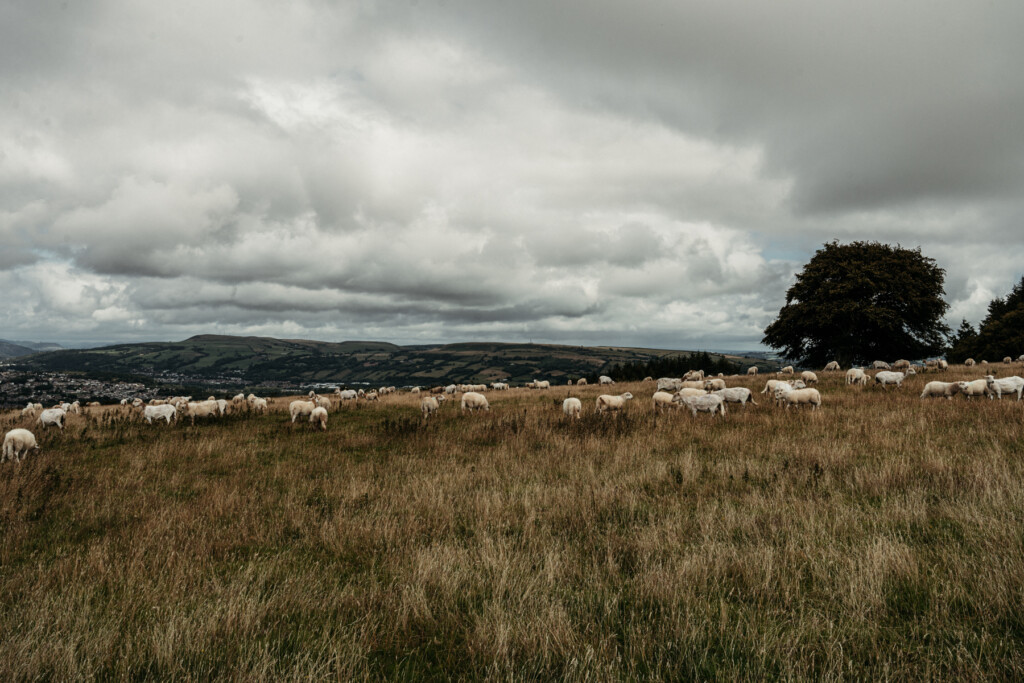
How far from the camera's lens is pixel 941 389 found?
16969mm

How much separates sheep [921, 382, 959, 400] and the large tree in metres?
22.0

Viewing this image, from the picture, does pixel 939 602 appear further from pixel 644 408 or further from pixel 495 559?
pixel 644 408

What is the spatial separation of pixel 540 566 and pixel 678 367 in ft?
197

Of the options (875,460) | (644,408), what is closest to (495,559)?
(875,460)

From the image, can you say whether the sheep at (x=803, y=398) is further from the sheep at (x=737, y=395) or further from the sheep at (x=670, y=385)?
the sheep at (x=670, y=385)

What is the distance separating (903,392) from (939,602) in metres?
19.8

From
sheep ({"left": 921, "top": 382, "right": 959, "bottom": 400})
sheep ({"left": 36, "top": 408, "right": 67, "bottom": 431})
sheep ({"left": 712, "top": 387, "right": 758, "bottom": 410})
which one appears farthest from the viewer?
sheep ({"left": 712, "top": 387, "right": 758, "bottom": 410})

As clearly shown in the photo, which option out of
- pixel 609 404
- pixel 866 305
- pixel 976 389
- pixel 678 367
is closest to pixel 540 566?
pixel 609 404

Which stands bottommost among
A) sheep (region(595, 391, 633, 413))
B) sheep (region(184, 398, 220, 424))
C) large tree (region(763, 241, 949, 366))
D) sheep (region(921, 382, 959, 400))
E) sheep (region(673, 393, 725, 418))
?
sheep (region(184, 398, 220, 424))

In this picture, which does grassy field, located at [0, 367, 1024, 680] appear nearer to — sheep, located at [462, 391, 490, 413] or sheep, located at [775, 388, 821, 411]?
sheep, located at [775, 388, 821, 411]

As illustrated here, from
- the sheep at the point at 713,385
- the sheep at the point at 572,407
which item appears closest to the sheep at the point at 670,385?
the sheep at the point at 713,385

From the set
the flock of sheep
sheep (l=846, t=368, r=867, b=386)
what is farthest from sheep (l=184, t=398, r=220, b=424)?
sheep (l=846, t=368, r=867, b=386)

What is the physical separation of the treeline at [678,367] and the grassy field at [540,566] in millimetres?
46262

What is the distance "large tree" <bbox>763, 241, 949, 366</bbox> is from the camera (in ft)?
119
